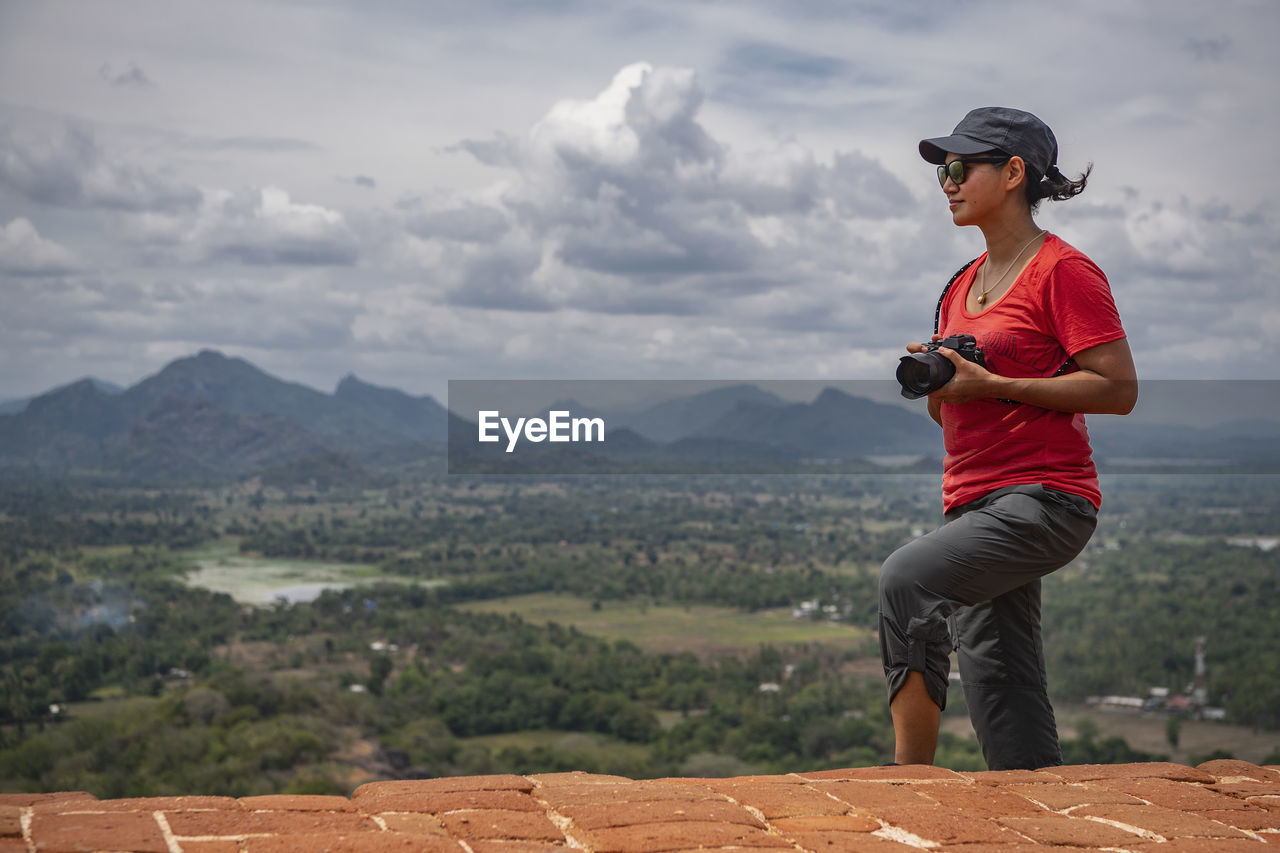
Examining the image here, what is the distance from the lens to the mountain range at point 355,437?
6059 centimetres

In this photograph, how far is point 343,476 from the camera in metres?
98.2

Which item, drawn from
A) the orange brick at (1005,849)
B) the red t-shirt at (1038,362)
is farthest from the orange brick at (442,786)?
the red t-shirt at (1038,362)

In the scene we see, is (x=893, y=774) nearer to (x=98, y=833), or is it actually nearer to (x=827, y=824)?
(x=827, y=824)

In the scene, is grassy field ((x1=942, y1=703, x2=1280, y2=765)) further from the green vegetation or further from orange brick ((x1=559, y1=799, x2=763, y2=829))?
orange brick ((x1=559, y1=799, x2=763, y2=829))

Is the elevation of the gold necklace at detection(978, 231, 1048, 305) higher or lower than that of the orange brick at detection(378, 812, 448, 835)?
higher

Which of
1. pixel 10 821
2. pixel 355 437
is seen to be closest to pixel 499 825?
pixel 10 821

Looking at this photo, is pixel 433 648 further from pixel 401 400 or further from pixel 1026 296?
pixel 401 400

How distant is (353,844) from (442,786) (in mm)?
476

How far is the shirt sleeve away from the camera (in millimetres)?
2652

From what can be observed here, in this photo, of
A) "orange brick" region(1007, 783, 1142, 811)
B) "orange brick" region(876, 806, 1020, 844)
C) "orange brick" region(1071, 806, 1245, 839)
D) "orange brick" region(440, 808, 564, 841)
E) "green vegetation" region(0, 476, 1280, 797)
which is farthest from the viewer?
"green vegetation" region(0, 476, 1280, 797)

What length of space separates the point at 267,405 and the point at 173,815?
5285 inches

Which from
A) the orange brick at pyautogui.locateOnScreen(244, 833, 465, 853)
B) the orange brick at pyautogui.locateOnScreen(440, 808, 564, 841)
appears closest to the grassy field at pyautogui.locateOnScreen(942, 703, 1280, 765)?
the orange brick at pyautogui.locateOnScreen(440, 808, 564, 841)

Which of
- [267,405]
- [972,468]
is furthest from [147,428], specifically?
[972,468]

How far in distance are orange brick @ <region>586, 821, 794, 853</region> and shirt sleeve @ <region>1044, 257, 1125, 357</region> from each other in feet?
4.44
